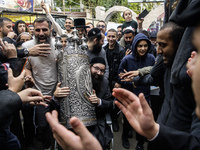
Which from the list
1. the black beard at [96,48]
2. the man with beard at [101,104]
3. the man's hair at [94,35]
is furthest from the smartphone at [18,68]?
the man's hair at [94,35]

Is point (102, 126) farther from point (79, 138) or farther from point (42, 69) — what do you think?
point (79, 138)

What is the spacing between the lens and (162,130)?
98 cm

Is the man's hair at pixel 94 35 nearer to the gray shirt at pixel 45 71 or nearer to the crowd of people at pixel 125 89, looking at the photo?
the crowd of people at pixel 125 89

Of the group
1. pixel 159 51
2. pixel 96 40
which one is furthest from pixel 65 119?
pixel 96 40

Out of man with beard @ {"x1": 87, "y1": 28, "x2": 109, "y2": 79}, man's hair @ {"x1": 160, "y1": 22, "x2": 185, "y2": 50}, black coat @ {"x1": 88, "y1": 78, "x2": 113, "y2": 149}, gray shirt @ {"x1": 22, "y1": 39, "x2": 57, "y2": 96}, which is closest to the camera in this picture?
man's hair @ {"x1": 160, "y1": 22, "x2": 185, "y2": 50}

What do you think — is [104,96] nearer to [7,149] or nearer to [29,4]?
[7,149]

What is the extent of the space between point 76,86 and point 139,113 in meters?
0.96

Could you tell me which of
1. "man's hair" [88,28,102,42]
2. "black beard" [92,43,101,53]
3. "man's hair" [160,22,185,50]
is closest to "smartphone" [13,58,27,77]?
"man's hair" [160,22,185,50]

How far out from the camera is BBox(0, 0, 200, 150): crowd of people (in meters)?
0.76

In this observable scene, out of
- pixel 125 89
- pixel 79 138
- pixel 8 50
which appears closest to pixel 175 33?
pixel 125 89

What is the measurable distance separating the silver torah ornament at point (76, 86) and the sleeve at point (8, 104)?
1.96 feet

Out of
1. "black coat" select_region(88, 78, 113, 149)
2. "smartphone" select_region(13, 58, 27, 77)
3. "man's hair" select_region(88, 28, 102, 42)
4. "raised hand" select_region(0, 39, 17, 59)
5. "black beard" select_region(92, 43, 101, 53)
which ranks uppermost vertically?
"man's hair" select_region(88, 28, 102, 42)

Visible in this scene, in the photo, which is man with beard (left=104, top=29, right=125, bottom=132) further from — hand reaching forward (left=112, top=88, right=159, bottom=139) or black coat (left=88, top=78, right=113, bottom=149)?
hand reaching forward (left=112, top=88, right=159, bottom=139)

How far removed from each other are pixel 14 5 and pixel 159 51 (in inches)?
602
